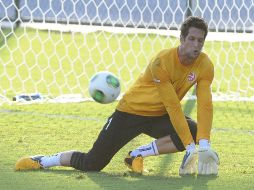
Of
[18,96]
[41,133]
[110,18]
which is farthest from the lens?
[110,18]

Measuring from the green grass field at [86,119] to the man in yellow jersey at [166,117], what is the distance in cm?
10

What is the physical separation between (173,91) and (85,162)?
0.78 metres

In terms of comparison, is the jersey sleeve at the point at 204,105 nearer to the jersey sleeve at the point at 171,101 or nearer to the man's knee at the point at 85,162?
the jersey sleeve at the point at 171,101

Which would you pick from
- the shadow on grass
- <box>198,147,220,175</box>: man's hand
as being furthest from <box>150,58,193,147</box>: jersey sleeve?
the shadow on grass

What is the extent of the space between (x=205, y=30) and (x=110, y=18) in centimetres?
527

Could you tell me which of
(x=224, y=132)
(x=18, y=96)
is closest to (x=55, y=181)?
(x=224, y=132)

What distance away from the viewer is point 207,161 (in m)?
5.52

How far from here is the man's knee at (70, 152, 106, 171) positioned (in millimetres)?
5832

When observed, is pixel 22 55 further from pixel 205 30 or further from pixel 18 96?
pixel 205 30

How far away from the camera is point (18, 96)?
365 inches

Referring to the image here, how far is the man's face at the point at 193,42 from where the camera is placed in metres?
5.57

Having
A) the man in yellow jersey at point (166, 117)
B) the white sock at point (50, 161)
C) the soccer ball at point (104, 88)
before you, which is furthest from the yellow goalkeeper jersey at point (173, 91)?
the white sock at point (50, 161)

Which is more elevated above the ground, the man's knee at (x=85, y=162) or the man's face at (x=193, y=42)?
the man's face at (x=193, y=42)

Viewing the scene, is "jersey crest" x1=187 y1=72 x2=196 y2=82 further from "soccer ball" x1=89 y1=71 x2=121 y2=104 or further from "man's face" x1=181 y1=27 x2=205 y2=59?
"soccer ball" x1=89 y1=71 x2=121 y2=104
